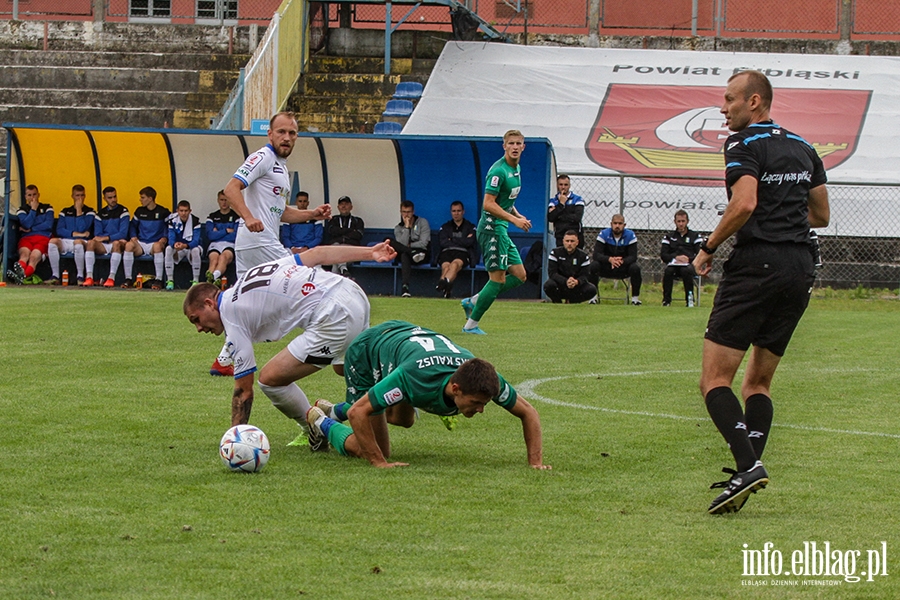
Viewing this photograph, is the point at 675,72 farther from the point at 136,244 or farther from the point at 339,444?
the point at 339,444

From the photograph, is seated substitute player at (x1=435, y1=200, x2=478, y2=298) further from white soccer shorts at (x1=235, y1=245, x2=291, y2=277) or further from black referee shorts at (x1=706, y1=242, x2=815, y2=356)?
black referee shorts at (x1=706, y1=242, x2=815, y2=356)

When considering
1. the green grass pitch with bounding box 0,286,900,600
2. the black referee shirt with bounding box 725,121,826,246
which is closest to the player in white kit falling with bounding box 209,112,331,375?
the green grass pitch with bounding box 0,286,900,600

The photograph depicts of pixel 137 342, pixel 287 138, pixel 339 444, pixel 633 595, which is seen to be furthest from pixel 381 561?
pixel 137 342

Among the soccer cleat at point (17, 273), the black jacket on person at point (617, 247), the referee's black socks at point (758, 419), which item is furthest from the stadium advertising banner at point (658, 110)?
the referee's black socks at point (758, 419)

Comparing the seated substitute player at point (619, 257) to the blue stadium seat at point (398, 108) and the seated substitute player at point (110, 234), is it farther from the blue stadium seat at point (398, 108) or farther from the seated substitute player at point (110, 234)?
the seated substitute player at point (110, 234)

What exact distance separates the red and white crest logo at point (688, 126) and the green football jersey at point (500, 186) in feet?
29.0

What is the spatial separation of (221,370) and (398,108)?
54.1 ft

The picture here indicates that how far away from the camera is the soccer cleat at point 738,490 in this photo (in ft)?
16.3

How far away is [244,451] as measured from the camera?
227 inches

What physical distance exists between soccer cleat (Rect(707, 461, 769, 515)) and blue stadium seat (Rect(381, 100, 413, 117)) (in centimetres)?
2064

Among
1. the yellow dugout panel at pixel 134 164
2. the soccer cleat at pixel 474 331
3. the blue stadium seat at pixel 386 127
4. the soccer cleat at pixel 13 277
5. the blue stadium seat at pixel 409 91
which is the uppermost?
the blue stadium seat at pixel 409 91

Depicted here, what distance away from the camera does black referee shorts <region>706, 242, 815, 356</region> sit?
526 cm

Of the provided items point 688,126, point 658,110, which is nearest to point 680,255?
point 688,126

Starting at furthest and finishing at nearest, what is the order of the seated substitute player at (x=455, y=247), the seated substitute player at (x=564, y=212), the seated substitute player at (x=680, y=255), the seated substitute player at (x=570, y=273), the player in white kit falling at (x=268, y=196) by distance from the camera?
the seated substitute player at (x=455, y=247) < the seated substitute player at (x=564, y=212) < the seated substitute player at (x=680, y=255) < the seated substitute player at (x=570, y=273) < the player in white kit falling at (x=268, y=196)
